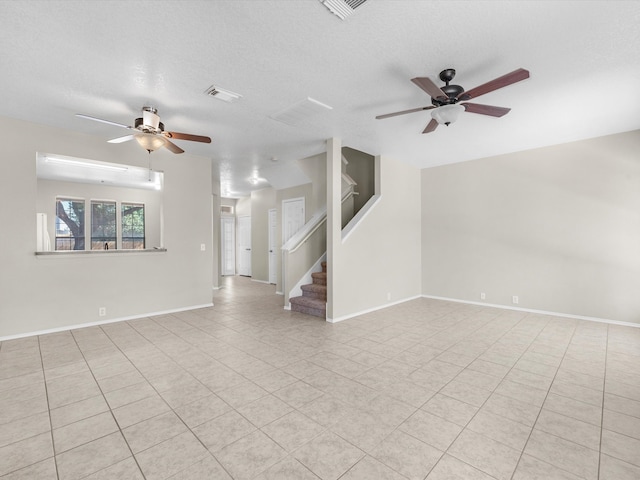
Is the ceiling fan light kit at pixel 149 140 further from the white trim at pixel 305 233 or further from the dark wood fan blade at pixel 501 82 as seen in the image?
the dark wood fan blade at pixel 501 82

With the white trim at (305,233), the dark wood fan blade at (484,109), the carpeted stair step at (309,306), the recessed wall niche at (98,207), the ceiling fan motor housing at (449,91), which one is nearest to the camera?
the ceiling fan motor housing at (449,91)

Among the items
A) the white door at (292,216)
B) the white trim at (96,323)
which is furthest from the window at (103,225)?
the white door at (292,216)

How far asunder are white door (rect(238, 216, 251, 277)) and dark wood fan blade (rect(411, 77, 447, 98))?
27.4 ft

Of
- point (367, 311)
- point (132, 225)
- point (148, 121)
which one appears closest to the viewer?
point (148, 121)

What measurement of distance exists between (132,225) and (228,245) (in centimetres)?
299

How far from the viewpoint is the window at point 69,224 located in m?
8.20

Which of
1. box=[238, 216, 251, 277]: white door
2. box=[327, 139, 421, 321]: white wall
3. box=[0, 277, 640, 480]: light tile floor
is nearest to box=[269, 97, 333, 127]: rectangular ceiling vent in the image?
box=[327, 139, 421, 321]: white wall

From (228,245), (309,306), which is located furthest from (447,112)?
(228,245)

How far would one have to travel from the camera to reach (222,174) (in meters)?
7.14

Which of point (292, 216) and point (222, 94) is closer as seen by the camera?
point (222, 94)

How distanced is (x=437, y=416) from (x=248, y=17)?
321cm

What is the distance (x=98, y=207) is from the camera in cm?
875

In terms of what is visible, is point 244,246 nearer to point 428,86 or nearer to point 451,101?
point 451,101

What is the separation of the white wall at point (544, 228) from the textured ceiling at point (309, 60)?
31.0 inches
